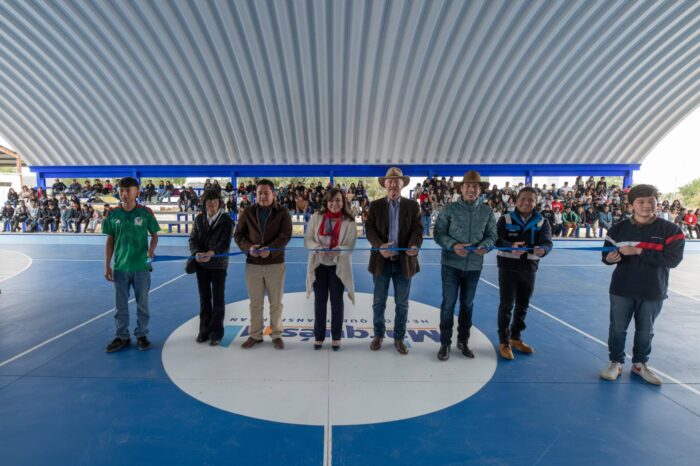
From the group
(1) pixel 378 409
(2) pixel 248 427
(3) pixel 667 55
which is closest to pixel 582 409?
(1) pixel 378 409

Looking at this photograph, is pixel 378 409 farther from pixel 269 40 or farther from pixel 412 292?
pixel 269 40

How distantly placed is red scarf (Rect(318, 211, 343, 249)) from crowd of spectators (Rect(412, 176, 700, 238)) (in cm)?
1148

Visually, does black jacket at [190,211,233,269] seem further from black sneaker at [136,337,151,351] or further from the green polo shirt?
black sneaker at [136,337,151,351]

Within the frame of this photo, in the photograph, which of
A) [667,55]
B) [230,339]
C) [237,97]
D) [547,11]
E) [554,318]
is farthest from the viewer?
[237,97]

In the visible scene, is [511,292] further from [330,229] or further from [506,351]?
[330,229]

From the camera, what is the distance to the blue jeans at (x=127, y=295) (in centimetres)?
377

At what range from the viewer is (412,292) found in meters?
6.31

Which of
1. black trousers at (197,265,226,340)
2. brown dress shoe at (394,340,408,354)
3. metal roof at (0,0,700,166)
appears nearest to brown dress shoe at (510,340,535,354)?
brown dress shoe at (394,340,408,354)

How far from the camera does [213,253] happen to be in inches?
149

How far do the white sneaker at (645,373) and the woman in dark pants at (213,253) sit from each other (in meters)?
4.39

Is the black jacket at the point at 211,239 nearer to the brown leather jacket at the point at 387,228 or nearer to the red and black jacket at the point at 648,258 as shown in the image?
the brown leather jacket at the point at 387,228

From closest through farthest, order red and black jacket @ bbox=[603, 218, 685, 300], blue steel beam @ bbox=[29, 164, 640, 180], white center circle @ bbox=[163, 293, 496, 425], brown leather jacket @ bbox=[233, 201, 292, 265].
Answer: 1. white center circle @ bbox=[163, 293, 496, 425]
2. red and black jacket @ bbox=[603, 218, 685, 300]
3. brown leather jacket @ bbox=[233, 201, 292, 265]
4. blue steel beam @ bbox=[29, 164, 640, 180]

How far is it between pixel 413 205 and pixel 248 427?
2.61m

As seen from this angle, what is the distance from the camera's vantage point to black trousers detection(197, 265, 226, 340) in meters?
3.94
